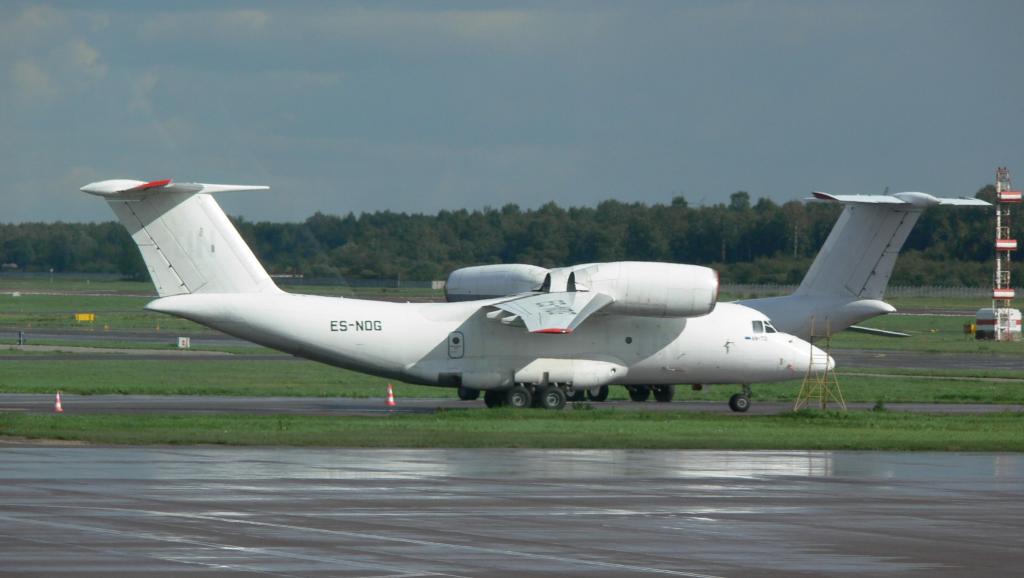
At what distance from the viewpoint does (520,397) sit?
129 ft

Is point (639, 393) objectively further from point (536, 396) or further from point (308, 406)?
point (308, 406)

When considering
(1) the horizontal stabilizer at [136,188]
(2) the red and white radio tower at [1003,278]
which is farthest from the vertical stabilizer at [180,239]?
(2) the red and white radio tower at [1003,278]

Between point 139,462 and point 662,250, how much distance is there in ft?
243

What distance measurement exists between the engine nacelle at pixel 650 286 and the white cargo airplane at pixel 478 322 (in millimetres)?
26

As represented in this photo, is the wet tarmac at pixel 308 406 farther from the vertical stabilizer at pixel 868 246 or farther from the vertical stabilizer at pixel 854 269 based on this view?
the vertical stabilizer at pixel 868 246

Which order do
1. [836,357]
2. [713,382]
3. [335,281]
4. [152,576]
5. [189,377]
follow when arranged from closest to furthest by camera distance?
[152,576] < [713,382] < [189,377] < [335,281] < [836,357]

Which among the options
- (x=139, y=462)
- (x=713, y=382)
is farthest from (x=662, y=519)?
(x=713, y=382)

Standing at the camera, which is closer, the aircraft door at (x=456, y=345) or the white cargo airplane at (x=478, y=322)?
the white cargo airplane at (x=478, y=322)

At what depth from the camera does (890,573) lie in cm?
1480

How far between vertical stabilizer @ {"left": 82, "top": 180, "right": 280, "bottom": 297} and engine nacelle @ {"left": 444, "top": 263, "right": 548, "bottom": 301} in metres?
8.19

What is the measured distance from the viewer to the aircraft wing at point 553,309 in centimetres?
3688

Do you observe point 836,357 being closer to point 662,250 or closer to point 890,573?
point 662,250

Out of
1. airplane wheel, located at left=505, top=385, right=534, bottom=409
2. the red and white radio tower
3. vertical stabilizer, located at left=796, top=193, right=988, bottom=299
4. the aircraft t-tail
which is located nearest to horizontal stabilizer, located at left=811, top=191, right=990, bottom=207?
vertical stabilizer, located at left=796, top=193, right=988, bottom=299

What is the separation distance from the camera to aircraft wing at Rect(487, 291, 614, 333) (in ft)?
121
